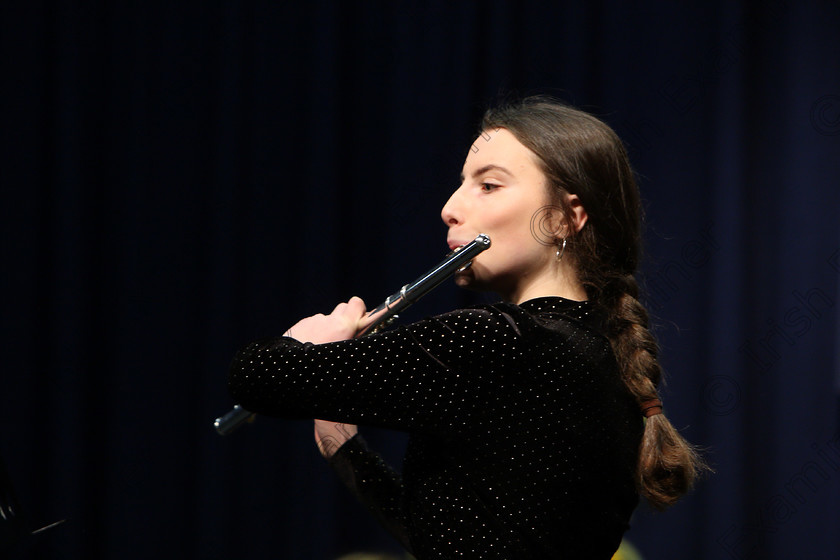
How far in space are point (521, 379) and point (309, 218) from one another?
140 cm

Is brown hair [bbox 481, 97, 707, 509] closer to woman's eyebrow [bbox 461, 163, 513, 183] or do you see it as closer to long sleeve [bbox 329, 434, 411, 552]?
woman's eyebrow [bbox 461, 163, 513, 183]

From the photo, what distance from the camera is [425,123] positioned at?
2.14 m

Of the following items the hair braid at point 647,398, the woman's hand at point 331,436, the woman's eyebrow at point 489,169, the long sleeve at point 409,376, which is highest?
the woman's eyebrow at point 489,169

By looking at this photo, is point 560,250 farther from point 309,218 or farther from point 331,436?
point 309,218

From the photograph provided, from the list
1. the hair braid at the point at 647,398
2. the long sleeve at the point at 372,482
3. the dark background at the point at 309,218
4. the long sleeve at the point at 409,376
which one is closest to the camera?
the long sleeve at the point at 409,376

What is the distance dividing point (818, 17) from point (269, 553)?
2110 millimetres

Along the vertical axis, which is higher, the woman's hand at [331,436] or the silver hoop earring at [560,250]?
the silver hoop earring at [560,250]

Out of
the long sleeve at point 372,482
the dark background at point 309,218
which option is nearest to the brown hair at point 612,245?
the long sleeve at point 372,482

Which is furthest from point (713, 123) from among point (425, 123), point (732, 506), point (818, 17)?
point (732, 506)

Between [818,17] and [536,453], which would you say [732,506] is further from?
[536,453]

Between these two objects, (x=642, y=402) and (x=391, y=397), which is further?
(x=642, y=402)

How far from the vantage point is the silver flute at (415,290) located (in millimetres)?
943

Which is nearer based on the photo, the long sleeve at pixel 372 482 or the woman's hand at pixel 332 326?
the woman's hand at pixel 332 326

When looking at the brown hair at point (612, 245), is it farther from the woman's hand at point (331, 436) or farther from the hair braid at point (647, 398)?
the woman's hand at point (331, 436)
